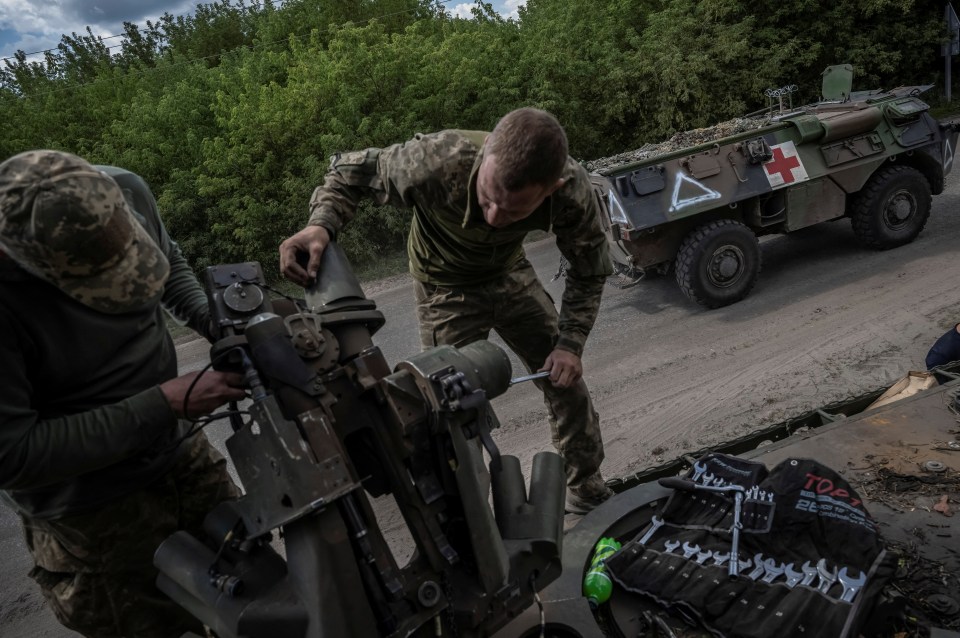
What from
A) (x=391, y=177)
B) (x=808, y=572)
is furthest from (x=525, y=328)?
(x=808, y=572)

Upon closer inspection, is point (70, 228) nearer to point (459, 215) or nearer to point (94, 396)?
point (94, 396)

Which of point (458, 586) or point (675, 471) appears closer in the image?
point (458, 586)

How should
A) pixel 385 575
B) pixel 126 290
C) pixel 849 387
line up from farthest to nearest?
pixel 849 387 → pixel 126 290 → pixel 385 575

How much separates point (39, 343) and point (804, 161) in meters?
6.18

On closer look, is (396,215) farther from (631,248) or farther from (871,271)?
(871,271)

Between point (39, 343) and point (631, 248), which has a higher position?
point (39, 343)

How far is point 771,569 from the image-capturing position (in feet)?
6.77

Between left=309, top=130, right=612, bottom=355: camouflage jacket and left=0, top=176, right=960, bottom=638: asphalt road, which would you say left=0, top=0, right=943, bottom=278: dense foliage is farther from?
left=309, top=130, right=612, bottom=355: camouflage jacket

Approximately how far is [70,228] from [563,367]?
6.01ft

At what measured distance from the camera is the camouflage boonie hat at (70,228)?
5.08 ft

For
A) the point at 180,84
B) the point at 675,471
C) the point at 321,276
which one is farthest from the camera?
the point at 180,84

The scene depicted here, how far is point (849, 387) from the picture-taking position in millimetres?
4285

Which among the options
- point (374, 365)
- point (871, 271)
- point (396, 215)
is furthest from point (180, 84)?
point (374, 365)

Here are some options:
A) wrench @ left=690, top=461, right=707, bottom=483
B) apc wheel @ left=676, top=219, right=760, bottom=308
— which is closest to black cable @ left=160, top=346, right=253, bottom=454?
wrench @ left=690, top=461, right=707, bottom=483
